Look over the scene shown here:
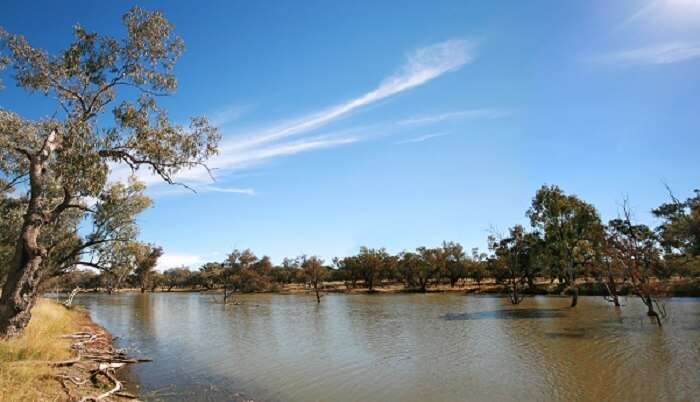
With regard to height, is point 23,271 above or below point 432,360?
above

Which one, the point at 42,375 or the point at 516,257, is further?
the point at 516,257

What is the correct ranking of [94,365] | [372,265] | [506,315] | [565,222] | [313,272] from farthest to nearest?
[372,265] → [313,272] → [565,222] → [506,315] → [94,365]

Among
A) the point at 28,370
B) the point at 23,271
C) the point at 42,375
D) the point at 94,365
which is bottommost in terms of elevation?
the point at 94,365

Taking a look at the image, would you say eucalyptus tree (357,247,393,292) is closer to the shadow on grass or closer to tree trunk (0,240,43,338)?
the shadow on grass

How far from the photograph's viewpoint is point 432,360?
21.1 m

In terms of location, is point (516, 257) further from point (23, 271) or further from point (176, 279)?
point (176, 279)

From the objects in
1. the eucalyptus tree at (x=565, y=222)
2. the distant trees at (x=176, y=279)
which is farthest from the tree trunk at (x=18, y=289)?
the distant trees at (x=176, y=279)

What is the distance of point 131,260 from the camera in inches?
1099

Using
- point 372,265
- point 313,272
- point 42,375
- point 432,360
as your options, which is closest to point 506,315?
point 432,360

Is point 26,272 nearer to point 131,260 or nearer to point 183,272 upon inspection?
point 131,260

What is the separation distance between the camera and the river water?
51.4ft

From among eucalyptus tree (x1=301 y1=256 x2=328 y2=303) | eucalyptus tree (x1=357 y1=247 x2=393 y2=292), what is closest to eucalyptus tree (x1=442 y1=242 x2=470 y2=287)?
eucalyptus tree (x1=357 y1=247 x2=393 y2=292)

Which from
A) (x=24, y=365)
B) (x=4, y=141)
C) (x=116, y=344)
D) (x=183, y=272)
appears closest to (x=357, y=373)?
(x=24, y=365)

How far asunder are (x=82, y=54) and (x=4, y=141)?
4.27m
